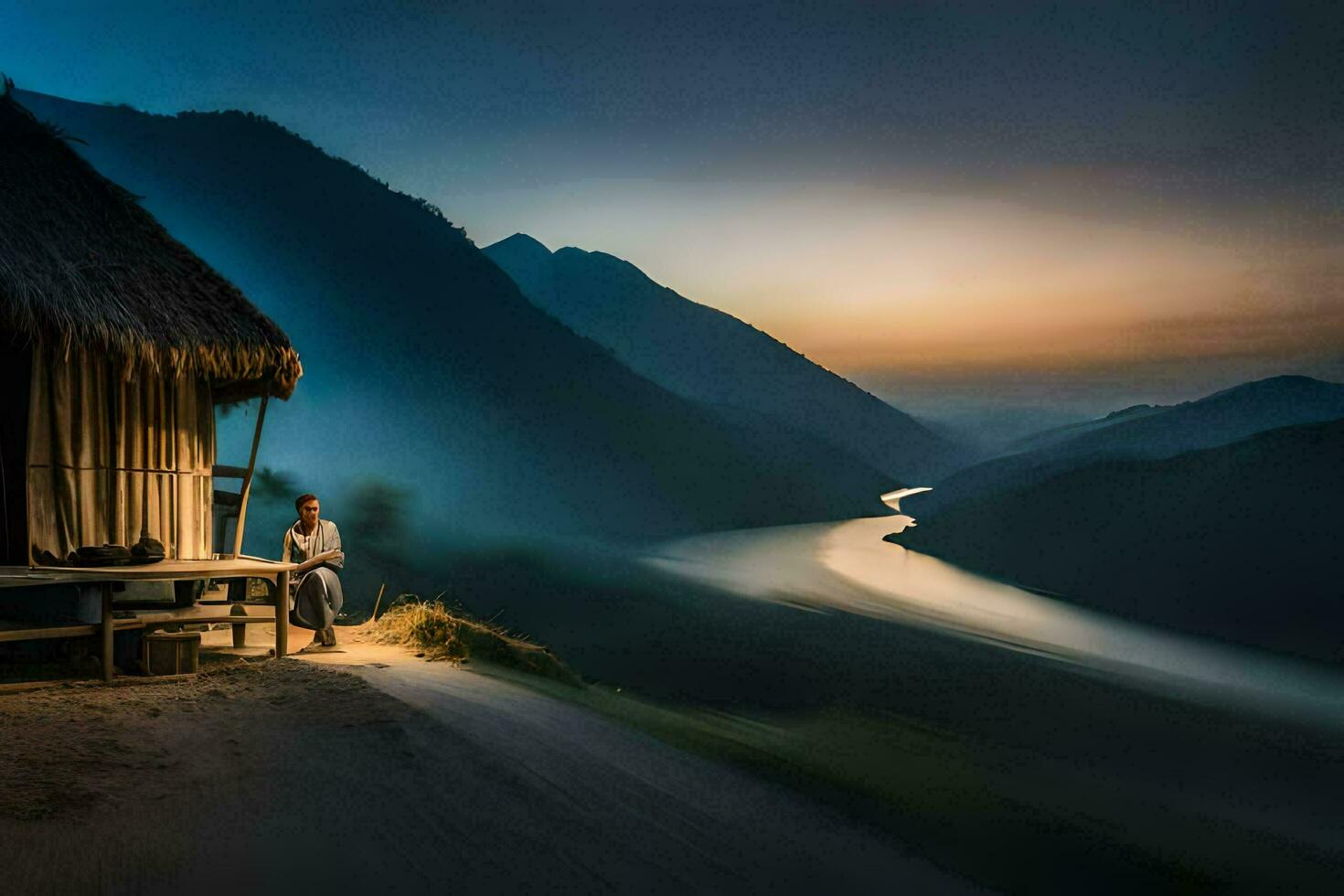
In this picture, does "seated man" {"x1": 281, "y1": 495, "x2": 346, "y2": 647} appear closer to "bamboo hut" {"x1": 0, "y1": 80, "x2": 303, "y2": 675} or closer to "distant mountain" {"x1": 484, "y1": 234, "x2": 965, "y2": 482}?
"bamboo hut" {"x1": 0, "y1": 80, "x2": 303, "y2": 675}

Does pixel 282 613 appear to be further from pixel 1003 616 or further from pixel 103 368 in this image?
pixel 1003 616

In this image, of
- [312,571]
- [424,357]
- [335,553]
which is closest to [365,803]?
[312,571]

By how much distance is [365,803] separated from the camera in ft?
15.7

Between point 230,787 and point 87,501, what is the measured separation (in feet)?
13.8

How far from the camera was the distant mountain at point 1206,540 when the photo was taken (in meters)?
27.2

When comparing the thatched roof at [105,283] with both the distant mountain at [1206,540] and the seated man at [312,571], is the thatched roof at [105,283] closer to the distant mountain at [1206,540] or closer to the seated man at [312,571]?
the seated man at [312,571]

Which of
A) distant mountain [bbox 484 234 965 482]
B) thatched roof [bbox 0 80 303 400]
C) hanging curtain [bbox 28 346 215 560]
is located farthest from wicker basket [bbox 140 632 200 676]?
distant mountain [bbox 484 234 965 482]

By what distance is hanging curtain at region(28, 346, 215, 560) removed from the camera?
7.57m

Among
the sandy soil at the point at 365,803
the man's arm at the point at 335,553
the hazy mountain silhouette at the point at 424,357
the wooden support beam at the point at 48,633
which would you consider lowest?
the sandy soil at the point at 365,803

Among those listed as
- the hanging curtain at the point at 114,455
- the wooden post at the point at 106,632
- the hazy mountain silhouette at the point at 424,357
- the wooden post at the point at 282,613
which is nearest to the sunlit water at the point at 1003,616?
the wooden post at the point at 282,613

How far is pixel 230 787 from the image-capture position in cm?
470

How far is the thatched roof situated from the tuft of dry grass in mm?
2542

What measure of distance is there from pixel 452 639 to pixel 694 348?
116 metres

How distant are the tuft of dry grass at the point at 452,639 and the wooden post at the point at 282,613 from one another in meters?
1.48
